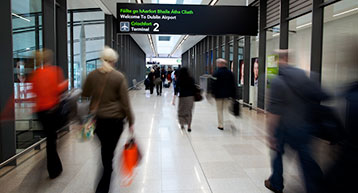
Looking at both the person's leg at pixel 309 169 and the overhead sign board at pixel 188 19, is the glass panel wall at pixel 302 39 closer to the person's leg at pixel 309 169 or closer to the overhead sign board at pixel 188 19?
the overhead sign board at pixel 188 19

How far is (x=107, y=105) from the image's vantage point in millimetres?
3045

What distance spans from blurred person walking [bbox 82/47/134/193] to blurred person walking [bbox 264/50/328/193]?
5.27 ft

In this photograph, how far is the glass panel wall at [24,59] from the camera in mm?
4703

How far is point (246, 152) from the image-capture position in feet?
17.2

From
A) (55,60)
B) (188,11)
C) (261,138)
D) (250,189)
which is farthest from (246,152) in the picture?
(188,11)

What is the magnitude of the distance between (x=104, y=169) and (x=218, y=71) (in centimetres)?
414

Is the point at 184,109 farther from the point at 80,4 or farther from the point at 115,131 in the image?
the point at 80,4

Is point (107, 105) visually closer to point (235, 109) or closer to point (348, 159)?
point (348, 159)

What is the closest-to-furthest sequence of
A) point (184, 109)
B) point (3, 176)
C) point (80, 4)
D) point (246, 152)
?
point (3, 176), point (246, 152), point (184, 109), point (80, 4)

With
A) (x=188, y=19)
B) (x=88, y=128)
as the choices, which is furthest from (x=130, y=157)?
(x=188, y=19)

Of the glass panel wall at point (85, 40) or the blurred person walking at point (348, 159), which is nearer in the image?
the blurred person walking at point (348, 159)

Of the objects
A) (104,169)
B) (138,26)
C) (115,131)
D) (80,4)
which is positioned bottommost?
(104,169)

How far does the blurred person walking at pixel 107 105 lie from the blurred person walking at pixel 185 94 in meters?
3.82

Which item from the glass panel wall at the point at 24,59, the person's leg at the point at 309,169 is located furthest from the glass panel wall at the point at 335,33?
the glass panel wall at the point at 24,59
